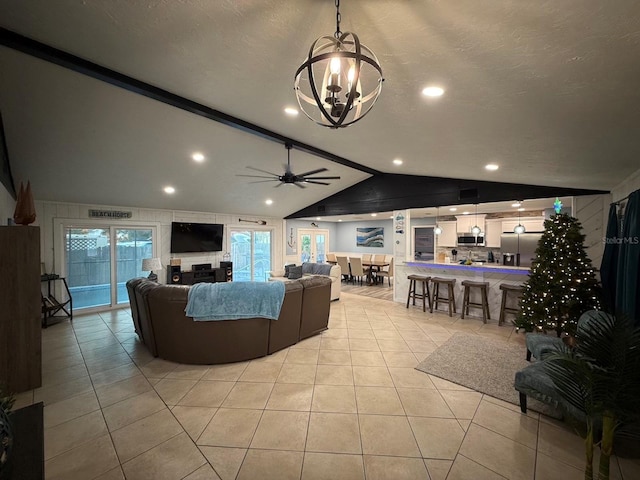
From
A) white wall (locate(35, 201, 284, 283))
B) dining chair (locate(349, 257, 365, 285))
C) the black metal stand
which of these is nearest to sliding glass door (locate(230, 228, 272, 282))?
white wall (locate(35, 201, 284, 283))

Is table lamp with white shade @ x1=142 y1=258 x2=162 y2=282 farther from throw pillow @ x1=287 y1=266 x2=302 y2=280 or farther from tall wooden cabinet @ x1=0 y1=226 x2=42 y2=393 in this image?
throw pillow @ x1=287 y1=266 x2=302 y2=280

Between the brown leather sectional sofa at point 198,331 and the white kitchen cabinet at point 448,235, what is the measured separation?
20.0ft

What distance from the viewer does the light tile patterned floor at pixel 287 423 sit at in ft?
5.92

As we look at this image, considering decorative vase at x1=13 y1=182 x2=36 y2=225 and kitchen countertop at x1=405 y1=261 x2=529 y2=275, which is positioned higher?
decorative vase at x1=13 y1=182 x2=36 y2=225

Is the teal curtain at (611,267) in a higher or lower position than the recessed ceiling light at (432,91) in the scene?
lower

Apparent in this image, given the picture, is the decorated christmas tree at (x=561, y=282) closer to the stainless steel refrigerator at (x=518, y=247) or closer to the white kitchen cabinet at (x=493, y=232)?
the stainless steel refrigerator at (x=518, y=247)

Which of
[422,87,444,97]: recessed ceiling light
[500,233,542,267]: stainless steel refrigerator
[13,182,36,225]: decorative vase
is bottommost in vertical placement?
[500,233,542,267]: stainless steel refrigerator

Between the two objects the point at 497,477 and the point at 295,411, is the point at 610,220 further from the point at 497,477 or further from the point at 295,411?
the point at 295,411

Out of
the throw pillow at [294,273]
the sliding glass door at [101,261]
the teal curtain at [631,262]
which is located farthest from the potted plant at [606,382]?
the sliding glass door at [101,261]

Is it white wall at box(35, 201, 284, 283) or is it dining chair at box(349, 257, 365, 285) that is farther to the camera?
dining chair at box(349, 257, 365, 285)

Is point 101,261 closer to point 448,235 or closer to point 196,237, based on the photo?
point 196,237

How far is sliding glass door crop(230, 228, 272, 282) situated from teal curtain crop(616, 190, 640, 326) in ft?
24.0

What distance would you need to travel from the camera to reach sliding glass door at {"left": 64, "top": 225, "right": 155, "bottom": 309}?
5.57 m

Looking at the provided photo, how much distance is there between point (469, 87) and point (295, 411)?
3061mm
